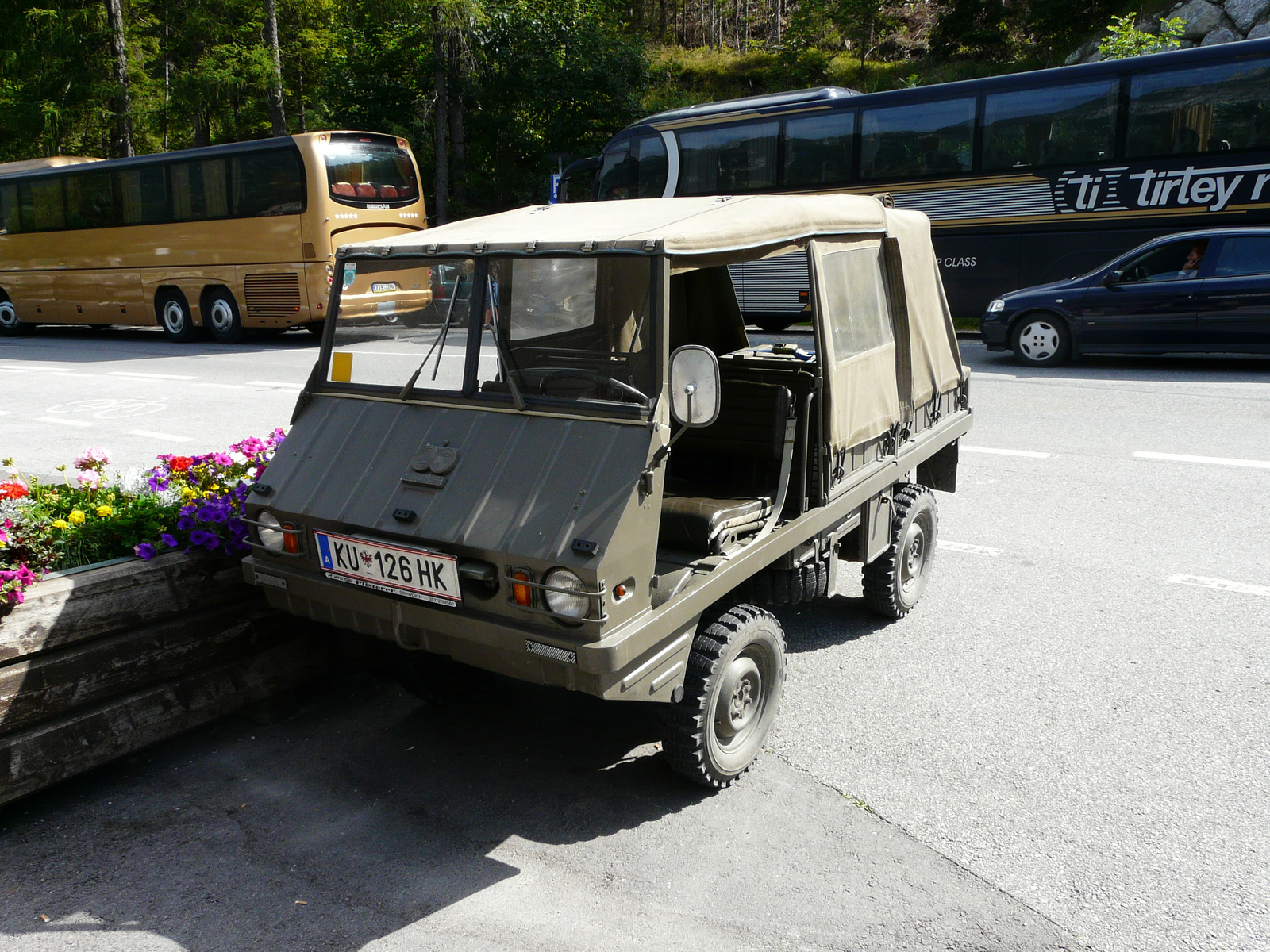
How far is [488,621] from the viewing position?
3.29 metres

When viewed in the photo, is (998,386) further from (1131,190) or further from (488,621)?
(488,621)

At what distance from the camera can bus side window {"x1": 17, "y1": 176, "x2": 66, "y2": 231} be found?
20.3 metres

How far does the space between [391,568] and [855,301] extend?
Result: 247cm

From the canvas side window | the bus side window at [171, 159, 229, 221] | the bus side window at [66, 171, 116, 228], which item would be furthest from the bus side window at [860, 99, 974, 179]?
the bus side window at [66, 171, 116, 228]

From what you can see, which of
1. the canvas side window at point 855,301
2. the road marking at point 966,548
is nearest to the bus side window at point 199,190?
the road marking at point 966,548

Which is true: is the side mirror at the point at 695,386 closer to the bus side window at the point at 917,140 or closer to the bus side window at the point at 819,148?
the bus side window at the point at 917,140

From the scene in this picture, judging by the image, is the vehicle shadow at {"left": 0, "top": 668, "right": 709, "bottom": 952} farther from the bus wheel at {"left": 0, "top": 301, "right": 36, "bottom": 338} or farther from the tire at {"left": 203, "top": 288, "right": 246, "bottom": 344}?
the bus wheel at {"left": 0, "top": 301, "right": 36, "bottom": 338}

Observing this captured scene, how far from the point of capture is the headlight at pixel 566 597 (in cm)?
311

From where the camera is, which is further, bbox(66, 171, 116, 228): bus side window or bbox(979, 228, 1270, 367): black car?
bbox(66, 171, 116, 228): bus side window

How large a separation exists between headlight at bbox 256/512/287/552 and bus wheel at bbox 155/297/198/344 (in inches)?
665

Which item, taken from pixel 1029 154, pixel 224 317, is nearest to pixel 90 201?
pixel 224 317

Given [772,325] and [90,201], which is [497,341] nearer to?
[772,325]

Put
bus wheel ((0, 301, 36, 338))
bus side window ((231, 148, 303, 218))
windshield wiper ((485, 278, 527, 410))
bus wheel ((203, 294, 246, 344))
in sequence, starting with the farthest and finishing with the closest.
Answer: bus wheel ((0, 301, 36, 338))
bus wheel ((203, 294, 246, 344))
bus side window ((231, 148, 303, 218))
windshield wiper ((485, 278, 527, 410))

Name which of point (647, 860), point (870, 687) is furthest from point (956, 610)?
point (647, 860)
